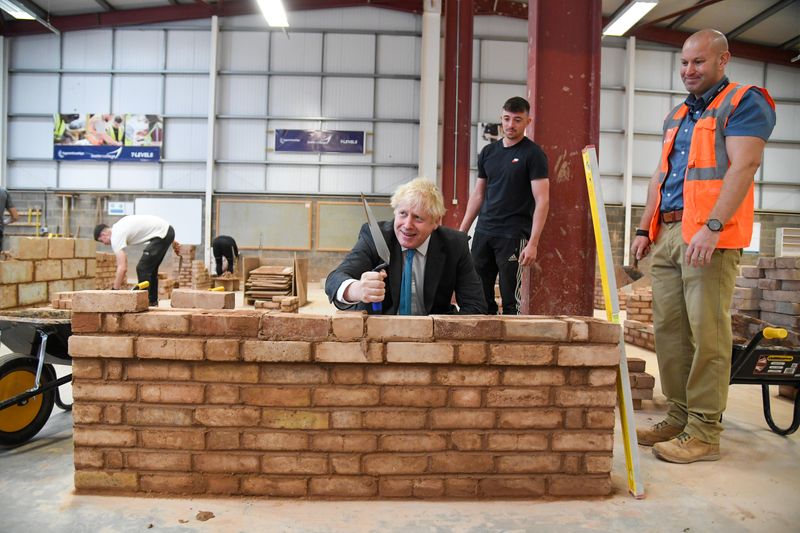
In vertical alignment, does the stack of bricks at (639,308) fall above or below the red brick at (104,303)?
below

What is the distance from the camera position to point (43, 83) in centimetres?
1513

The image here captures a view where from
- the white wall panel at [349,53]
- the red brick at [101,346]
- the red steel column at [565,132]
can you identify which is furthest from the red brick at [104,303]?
the white wall panel at [349,53]

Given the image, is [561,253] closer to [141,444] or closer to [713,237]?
[713,237]

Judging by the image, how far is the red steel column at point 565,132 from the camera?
134 inches

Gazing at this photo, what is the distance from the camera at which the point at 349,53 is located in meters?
15.0

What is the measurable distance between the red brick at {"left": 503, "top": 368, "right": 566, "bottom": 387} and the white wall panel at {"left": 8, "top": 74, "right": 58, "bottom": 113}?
56.9 ft

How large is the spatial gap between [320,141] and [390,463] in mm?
13846

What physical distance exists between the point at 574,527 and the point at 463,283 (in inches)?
49.0

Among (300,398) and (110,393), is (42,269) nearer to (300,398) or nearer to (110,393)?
(110,393)

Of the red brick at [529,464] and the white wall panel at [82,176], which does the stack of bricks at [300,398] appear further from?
the white wall panel at [82,176]

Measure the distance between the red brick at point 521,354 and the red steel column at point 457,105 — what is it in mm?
8573

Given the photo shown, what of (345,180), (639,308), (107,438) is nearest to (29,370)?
(107,438)

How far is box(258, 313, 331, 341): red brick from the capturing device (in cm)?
215

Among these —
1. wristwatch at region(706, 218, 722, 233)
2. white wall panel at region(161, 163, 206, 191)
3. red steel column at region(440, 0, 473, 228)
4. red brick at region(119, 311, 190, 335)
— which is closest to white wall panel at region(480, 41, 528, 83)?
red steel column at region(440, 0, 473, 228)
